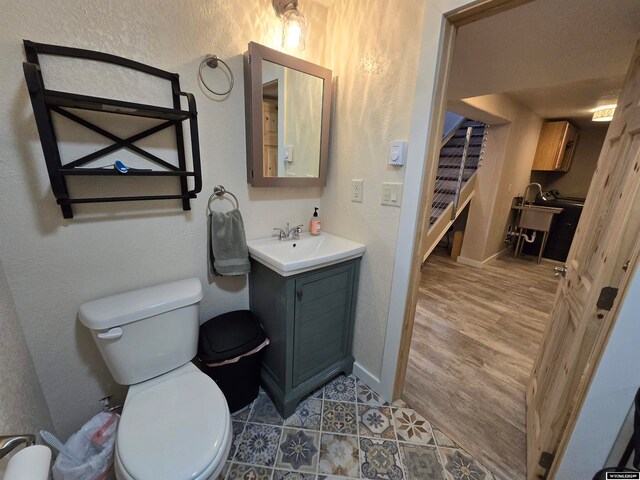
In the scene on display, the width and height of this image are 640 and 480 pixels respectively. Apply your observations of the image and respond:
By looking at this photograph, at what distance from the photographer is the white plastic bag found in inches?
39.4

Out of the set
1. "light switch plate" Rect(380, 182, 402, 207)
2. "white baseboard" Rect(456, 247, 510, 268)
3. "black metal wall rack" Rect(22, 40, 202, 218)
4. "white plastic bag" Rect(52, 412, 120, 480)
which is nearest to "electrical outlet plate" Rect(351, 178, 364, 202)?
"light switch plate" Rect(380, 182, 402, 207)

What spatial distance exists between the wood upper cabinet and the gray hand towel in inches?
193

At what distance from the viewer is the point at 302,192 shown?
178cm

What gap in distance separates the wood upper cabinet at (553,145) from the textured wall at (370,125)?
423cm

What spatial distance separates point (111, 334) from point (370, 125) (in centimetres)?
156

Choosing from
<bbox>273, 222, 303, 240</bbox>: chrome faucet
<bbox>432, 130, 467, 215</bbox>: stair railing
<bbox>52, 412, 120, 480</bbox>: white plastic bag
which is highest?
<bbox>432, 130, 467, 215</bbox>: stair railing

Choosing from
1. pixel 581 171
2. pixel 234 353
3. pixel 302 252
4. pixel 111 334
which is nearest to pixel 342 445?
pixel 234 353

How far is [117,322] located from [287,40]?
1595 mm

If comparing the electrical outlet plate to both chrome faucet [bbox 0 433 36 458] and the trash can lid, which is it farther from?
chrome faucet [bbox 0 433 36 458]

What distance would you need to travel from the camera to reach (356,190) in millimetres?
1594

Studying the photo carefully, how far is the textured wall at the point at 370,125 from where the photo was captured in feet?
4.21

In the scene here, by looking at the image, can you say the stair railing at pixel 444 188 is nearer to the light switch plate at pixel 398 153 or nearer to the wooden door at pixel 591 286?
the wooden door at pixel 591 286

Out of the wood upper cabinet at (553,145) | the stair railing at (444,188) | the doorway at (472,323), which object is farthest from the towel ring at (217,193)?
the wood upper cabinet at (553,145)

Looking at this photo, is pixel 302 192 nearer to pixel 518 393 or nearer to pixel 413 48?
pixel 413 48
